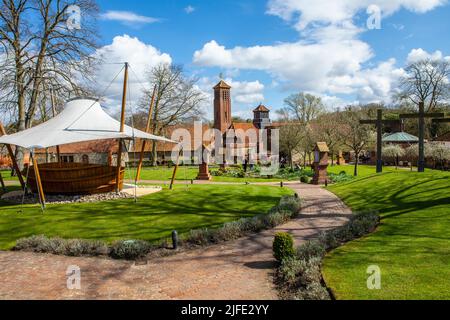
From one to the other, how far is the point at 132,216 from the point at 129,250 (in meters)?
3.94

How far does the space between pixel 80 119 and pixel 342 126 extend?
104 ft

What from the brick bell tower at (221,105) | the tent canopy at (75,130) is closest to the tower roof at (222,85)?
the brick bell tower at (221,105)

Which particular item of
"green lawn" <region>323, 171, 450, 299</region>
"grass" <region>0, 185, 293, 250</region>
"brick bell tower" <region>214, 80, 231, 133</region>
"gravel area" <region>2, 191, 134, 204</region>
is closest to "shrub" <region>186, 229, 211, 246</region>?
"grass" <region>0, 185, 293, 250</region>

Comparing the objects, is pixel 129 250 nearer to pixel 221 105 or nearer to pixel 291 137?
pixel 291 137

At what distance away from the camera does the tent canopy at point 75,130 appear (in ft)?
49.9

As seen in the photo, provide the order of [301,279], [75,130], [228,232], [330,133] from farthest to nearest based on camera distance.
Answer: [330,133] → [75,130] → [228,232] → [301,279]

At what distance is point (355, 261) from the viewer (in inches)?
336

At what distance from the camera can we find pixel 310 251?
9.01 meters

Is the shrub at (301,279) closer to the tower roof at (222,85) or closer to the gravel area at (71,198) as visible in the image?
the gravel area at (71,198)

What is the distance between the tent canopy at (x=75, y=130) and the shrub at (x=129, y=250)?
6247 millimetres

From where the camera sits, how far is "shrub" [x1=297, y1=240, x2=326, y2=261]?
349 inches

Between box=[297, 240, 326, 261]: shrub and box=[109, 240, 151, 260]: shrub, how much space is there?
4279 millimetres

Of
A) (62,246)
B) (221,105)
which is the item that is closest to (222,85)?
(221,105)
